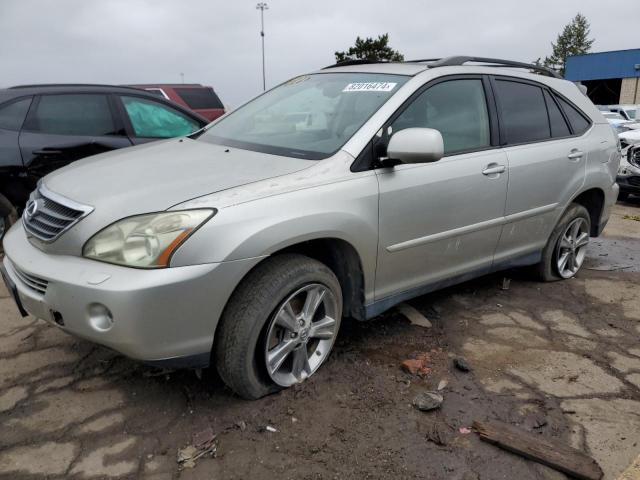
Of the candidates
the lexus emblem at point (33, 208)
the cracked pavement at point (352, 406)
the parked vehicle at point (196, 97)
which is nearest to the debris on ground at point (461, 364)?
the cracked pavement at point (352, 406)

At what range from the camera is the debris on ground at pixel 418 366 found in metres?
3.00

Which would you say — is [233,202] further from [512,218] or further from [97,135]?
[97,135]

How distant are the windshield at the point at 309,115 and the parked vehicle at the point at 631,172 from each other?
598cm

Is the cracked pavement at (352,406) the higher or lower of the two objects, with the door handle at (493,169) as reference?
lower

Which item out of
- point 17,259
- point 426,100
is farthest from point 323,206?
point 17,259

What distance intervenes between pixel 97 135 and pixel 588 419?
4.50 meters

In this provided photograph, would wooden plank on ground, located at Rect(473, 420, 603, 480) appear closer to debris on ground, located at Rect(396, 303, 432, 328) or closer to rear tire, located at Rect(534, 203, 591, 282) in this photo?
debris on ground, located at Rect(396, 303, 432, 328)

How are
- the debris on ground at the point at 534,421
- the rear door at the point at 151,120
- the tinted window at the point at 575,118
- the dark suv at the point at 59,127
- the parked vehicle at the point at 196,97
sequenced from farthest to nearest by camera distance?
the parked vehicle at the point at 196,97 < the rear door at the point at 151,120 < the dark suv at the point at 59,127 < the tinted window at the point at 575,118 < the debris on ground at the point at 534,421

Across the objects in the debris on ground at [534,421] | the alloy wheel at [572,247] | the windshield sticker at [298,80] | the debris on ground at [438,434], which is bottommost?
the debris on ground at [534,421]

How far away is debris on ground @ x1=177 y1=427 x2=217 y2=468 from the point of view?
7.55 ft

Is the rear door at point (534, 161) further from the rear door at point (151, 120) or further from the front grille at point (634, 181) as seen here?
the front grille at point (634, 181)

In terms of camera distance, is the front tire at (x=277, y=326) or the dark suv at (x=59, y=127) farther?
the dark suv at (x=59, y=127)

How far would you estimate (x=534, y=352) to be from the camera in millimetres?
3324

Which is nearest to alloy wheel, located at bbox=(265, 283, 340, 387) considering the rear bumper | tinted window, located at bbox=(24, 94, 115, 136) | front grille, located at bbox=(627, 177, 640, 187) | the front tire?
the front tire
